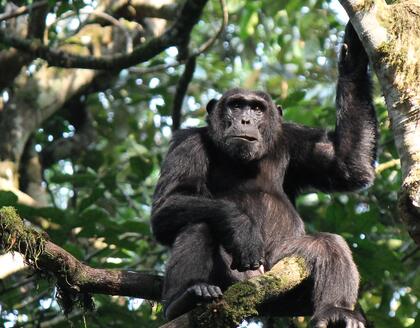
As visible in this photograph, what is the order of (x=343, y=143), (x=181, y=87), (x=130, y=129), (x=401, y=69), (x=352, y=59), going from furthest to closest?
1. (x=130, y=129)
2. (x=181, y=87)
3. (x=343, y=143)
4. (x=352, y=59)
5. (x=401, y=69)

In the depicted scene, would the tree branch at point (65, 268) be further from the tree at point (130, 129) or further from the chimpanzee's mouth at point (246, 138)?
the chimpanzee's mouth at point (246, 138)

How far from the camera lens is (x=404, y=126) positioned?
17.4 feet

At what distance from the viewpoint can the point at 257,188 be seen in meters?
8.18

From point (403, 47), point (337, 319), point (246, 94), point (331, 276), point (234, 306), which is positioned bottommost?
point (337, 319)

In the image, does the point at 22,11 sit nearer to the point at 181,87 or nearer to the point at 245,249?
the point at 181,87

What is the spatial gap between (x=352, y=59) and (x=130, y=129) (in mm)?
7464

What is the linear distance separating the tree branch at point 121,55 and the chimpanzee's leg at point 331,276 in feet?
12.2

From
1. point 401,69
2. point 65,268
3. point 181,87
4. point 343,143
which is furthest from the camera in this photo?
point 181,87

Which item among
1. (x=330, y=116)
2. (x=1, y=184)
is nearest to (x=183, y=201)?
(x=1, y=184)

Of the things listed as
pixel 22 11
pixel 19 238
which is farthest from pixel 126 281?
pixel 22 11

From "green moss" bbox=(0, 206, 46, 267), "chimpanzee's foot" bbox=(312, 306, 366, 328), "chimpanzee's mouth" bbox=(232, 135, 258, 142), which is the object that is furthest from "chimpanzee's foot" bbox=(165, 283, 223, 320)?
"chimpanzee's mouth" bbox=(232, 135, 258, 142)

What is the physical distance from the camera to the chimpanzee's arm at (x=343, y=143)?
802 cm

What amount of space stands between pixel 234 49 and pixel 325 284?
1186 centimetres

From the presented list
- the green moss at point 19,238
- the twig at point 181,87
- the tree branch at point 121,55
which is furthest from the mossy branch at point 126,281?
the twig at point 181,87
